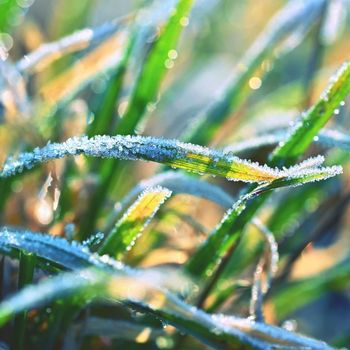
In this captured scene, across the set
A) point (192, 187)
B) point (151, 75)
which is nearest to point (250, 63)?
point (151, 75)

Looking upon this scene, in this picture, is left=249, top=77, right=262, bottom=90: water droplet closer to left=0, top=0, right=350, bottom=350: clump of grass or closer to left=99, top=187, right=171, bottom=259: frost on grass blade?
left=0, top=0, right=350, bottom=350: clump of grass

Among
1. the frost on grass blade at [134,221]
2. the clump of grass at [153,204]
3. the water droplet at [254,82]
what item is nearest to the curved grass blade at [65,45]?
the clump of grass at [153,204]

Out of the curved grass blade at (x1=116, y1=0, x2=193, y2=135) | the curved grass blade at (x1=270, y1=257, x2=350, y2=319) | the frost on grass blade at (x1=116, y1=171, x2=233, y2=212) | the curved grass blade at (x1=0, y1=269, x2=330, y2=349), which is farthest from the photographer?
the curved grass blade at (x1=270, y1=257, x2=350, y2=319)

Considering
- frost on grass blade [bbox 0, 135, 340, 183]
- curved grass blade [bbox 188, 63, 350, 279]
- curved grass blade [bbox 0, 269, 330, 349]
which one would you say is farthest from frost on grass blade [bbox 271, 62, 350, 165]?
curved grass blade [bbox 0, 269, 330, 349]

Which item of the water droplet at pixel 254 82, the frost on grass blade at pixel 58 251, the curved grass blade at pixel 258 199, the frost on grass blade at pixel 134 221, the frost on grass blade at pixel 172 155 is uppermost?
the water droplet at pixel 254 82

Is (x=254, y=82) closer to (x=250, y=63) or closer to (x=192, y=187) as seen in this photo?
(x=250, y=63)

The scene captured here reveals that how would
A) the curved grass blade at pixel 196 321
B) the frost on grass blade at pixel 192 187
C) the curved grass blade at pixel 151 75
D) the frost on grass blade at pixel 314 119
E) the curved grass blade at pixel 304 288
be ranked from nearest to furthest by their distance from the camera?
the curved grass blade at pixel 196 321, the frost on grass blade at pixel 314 119, the frost on grass blade at pixel 192 187, the curved grass blade at pixel 151 75, the curved grass blade at pixel 304 288

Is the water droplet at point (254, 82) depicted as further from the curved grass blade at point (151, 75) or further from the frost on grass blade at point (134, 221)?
the frost on grass blade at point (134, 221)
